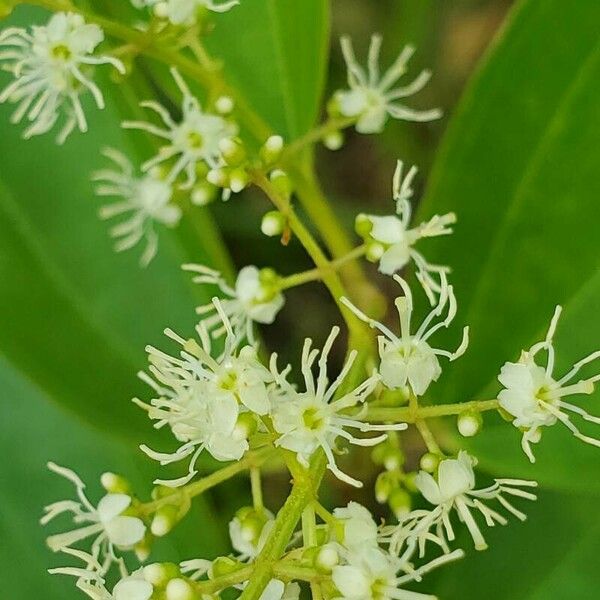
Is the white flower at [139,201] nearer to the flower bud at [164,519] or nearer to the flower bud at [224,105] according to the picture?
the flower bud at [224,105]

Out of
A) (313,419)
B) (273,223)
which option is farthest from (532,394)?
(273,223)

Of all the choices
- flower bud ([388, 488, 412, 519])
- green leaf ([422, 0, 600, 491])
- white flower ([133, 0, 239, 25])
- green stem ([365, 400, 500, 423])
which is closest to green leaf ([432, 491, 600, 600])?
green leaf ([422, 0, 600, 491])

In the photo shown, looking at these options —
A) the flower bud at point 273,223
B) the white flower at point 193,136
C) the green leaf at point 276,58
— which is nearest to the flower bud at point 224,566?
the flower bud at point 273,223

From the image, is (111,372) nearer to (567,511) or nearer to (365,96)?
(365,96)

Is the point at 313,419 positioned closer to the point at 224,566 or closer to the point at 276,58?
the point at 224,566

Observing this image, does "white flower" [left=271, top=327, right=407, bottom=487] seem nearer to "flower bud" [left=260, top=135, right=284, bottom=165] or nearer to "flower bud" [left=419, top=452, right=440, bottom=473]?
"flower bud" [left=419, top=452, right=440, bottom=473]

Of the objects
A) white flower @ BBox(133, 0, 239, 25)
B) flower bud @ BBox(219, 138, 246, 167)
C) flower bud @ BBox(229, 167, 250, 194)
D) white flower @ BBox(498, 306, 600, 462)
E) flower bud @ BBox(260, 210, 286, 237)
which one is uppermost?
white flower @ BBox(133, 0, 239, 25)
